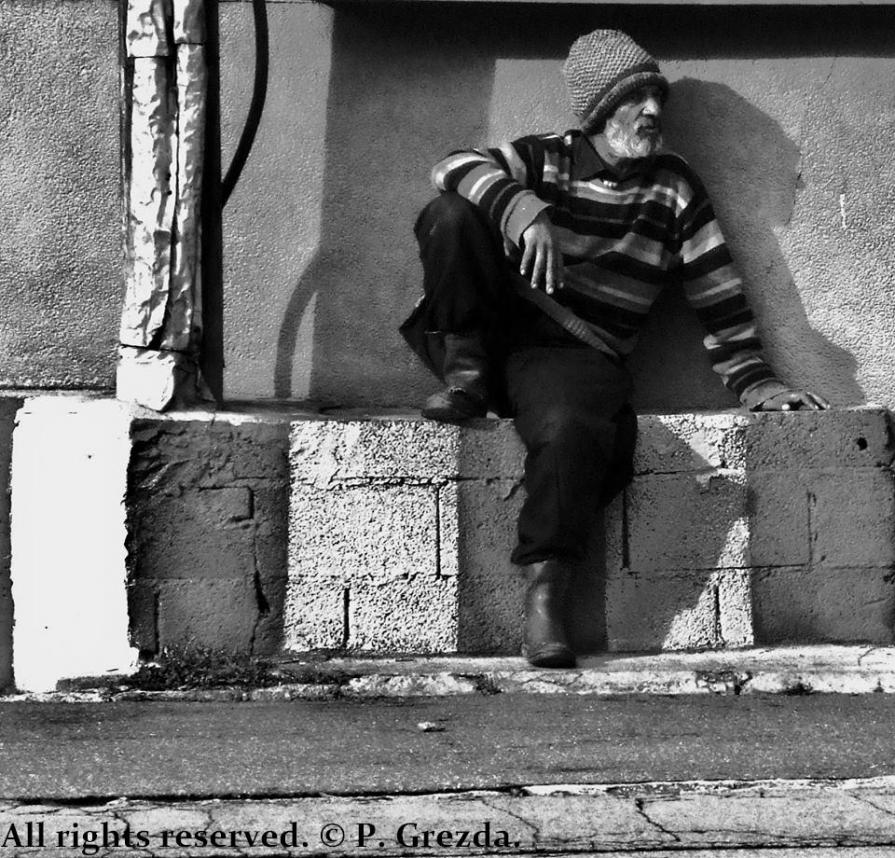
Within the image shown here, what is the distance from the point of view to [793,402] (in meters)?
4.98

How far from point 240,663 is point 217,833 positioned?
161cm

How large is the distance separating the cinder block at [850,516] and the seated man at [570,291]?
10.0 inches

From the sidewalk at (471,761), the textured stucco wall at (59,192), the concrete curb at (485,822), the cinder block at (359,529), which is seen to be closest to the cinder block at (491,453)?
the cinder block at (359,529)

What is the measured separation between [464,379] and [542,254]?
0.42m

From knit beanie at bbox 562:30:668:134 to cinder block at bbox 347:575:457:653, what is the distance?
1.45 metres

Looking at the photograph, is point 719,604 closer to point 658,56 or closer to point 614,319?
point 614,319

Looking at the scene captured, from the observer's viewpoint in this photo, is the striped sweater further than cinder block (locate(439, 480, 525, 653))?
Yes

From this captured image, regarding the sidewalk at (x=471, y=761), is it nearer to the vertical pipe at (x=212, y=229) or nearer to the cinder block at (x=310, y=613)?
the cinder block at (x=310, y=613)

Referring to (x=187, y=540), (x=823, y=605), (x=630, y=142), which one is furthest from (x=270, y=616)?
(x=630, y=142)

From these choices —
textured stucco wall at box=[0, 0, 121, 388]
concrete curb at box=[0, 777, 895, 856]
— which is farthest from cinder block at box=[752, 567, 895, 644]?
textured stucco wall at box=[0, 0, 121, 388]

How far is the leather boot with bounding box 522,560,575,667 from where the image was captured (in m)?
4.60

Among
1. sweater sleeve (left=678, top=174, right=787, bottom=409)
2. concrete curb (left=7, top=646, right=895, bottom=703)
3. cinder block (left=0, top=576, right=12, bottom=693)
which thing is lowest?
concrete curb (left=7, top=646, right=895, bottom=703)

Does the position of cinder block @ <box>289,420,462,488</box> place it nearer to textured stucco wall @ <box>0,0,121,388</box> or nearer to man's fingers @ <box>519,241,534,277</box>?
man's fingers @ <box>519,241,534,277</box>

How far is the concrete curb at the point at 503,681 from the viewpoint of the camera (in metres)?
4.44
